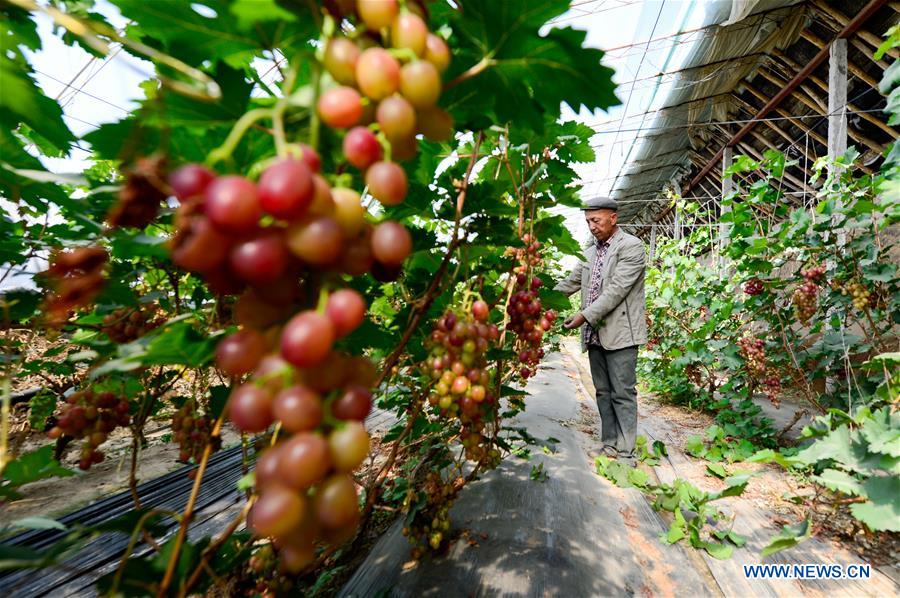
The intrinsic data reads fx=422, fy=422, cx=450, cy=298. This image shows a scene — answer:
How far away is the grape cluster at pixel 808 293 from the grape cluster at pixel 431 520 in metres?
3.50

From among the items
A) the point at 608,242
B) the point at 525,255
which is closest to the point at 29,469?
the point at 525,255

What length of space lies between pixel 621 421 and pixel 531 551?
2.14 m

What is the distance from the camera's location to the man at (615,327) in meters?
3.50

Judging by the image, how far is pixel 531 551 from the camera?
1.63 meters

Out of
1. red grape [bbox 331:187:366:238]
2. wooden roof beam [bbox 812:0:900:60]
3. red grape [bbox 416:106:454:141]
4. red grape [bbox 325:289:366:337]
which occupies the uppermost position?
wooden roof beam [bbox 812:0:900:60]

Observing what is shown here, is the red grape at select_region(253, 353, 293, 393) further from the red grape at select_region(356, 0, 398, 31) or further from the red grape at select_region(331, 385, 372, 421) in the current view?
the red grape at select_region(356, 0, 398, 31)

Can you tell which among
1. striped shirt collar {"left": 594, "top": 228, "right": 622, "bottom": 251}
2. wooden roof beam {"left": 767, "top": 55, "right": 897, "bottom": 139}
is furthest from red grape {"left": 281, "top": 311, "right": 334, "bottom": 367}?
wooden roof beam {"left": 767, "top": 55, "right": 897, "bottom": 139}

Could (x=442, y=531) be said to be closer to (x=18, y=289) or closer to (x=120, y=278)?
(x=120, y=278)

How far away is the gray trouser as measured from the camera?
11.3 ft

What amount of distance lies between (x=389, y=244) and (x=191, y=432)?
3.10 feet

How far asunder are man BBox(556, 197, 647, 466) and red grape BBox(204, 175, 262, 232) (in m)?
3.30

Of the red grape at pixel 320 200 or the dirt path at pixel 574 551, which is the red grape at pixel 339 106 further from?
the dirt path at pixel 574 551

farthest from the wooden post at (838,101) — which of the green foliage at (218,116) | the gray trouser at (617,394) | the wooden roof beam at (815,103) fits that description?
the green foliage at (218,116)

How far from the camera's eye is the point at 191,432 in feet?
3.53
